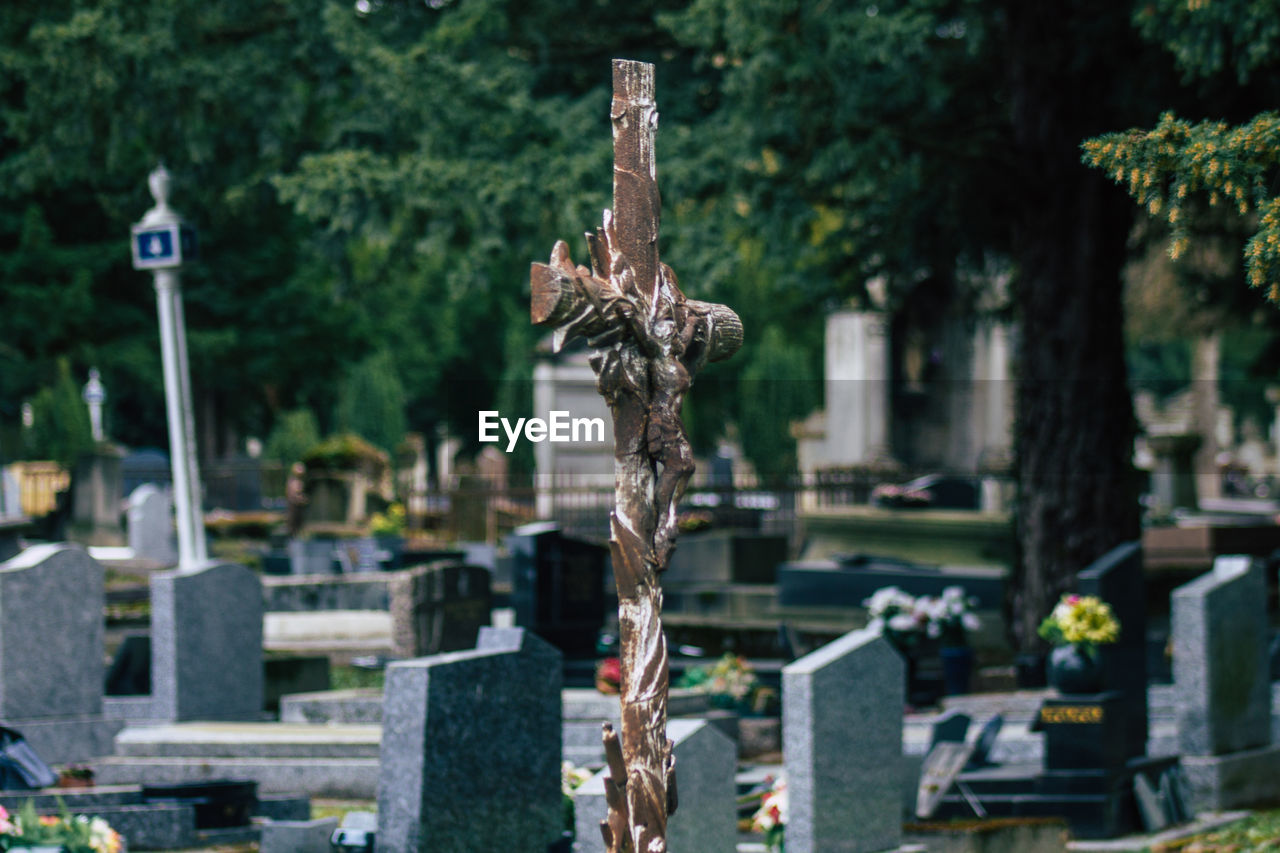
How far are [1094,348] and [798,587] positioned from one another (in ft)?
16.3

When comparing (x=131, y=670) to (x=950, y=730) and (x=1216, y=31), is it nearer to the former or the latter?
(x=950, y=730)

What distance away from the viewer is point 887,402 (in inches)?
1283

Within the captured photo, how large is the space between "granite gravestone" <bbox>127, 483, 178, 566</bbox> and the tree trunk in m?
13.5

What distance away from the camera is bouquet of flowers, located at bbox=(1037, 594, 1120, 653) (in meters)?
10.8

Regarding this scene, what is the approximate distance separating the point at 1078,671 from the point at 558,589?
548 centimetres

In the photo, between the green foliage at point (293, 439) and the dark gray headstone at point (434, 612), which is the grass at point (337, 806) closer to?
the dark gray headstone at point (434, 612)

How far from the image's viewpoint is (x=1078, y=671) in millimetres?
10828

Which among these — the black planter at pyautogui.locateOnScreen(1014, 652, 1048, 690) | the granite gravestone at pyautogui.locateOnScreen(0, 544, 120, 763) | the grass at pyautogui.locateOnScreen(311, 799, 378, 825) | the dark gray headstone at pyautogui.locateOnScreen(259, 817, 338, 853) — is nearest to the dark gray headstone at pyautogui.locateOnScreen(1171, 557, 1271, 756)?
the black planter at pyautogui.locateOnScreen(1014, 652, 1048, 690)

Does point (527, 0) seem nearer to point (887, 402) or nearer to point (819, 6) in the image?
point (819, 6)

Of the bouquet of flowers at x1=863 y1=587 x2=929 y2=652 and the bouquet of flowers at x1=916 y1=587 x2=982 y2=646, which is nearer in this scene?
the bouquet of flowers at x1=863 y1=587 x2=929 y2=652

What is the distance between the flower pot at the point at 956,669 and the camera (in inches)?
570

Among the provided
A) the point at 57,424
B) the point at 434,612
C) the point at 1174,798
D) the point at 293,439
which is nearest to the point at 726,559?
the point at 434,612

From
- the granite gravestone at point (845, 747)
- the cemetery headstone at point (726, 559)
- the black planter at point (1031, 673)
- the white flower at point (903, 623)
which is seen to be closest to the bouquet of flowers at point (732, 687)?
the white flower at point (903, 623)

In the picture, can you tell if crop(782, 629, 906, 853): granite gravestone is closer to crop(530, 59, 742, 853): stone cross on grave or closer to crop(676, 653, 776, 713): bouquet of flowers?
crop(530, 59, 742, 853): stone cross on grave
